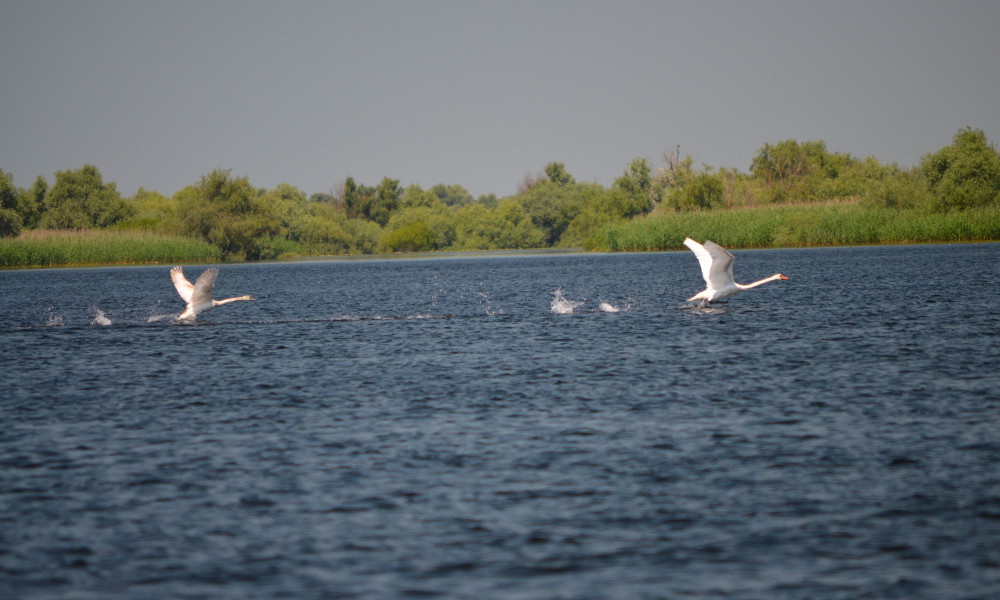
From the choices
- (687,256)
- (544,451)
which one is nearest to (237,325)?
(544,451)

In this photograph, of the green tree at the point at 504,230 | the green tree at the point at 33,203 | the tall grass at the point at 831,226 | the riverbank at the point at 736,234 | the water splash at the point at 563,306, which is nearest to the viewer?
the water splash at the point at 563,306

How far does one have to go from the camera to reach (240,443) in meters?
16.9

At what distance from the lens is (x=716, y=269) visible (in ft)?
108

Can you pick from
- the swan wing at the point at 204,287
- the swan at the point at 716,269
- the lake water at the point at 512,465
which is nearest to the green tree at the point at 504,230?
the swan wing at the point at 204,287

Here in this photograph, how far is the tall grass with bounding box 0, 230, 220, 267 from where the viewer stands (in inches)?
4230

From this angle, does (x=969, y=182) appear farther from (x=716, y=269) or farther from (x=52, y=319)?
(x=52, y=319)

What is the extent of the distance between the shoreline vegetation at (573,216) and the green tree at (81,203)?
188 millimetres

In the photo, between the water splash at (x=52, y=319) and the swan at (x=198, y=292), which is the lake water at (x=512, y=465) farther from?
the water splash at (x=52, y=319)

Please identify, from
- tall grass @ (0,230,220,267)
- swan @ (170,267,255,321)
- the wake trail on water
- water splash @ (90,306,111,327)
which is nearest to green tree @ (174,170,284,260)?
tall grass @ (0,230,220,267)

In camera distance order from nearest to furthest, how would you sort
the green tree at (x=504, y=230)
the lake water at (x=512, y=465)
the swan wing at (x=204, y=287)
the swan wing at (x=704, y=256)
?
the lake water at (x=512, y=465)
the swan wing at (x=704, y=256)
the swan wing at (x=204, y=287)
the green tree at (x=504, y=230)

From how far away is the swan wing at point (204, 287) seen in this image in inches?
1319

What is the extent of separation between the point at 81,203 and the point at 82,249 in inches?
1878

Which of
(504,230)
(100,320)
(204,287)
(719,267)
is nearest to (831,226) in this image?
(719,267)

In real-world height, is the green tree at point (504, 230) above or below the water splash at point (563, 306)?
above
